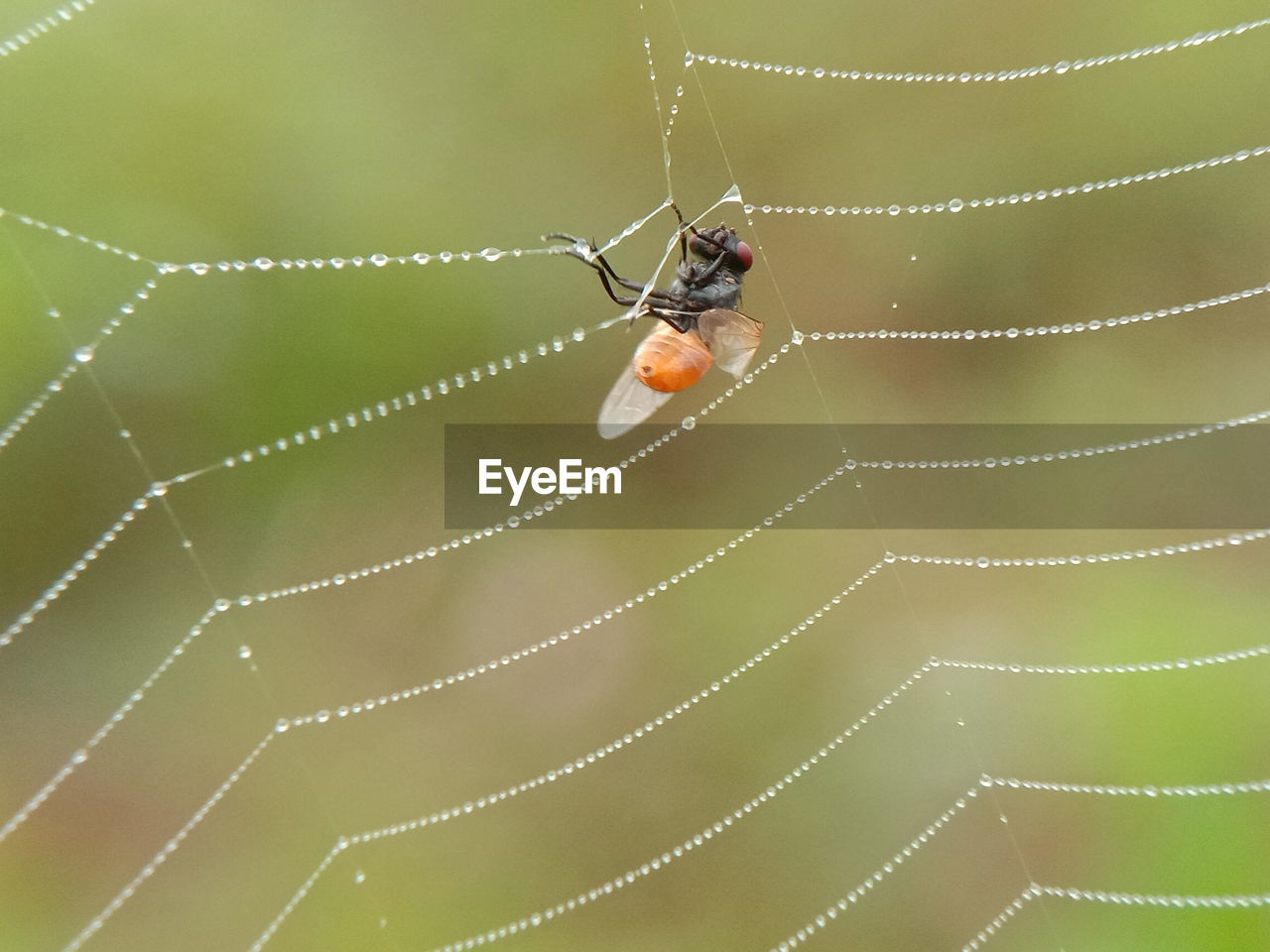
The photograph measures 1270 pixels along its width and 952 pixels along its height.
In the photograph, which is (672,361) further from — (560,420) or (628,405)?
(560,420)

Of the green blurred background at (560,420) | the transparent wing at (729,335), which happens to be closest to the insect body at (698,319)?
the transparent wing at (729,335)

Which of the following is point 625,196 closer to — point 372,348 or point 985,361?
point 372,348

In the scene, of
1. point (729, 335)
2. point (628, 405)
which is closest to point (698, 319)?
point (729, 335)

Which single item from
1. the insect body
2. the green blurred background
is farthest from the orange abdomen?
the green blurred background

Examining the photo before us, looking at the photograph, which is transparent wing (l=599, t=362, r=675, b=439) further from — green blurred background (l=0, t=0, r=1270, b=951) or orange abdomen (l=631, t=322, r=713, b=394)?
green blurred background (l=0, t=0, r=1270, b=951)

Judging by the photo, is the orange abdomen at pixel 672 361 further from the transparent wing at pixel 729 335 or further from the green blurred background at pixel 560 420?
the green blurred background at pixel 560 420
